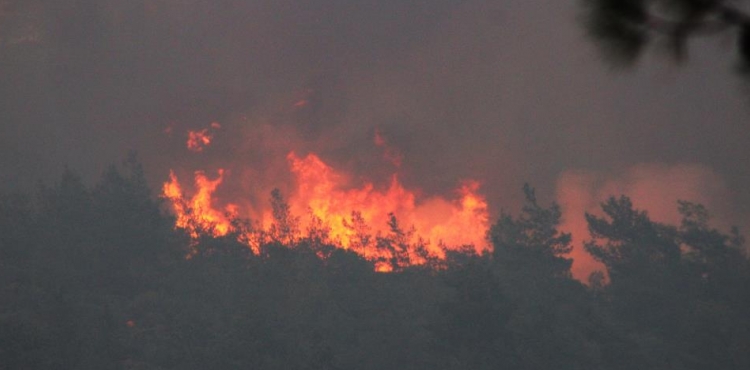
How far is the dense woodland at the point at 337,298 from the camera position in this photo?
41562mm

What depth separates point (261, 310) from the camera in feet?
157

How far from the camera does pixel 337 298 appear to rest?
169 feet

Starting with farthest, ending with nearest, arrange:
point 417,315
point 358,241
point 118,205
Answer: point 358,241
point 118,205
point 417,315

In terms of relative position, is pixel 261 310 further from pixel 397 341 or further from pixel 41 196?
pixel 41 196

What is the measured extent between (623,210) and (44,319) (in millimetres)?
40507

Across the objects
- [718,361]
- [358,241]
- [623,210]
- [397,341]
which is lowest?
[718,361]

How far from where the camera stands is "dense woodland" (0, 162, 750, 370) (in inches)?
1636

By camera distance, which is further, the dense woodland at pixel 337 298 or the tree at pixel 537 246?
the tree at pixel 537 246

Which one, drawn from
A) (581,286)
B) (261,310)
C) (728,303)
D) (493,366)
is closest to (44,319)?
(261,310)

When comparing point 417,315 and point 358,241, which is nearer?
point 417,315

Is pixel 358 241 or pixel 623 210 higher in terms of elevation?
pixel 358 241

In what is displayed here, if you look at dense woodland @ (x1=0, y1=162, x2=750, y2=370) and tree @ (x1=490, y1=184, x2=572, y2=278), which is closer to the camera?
dense woodland @ (x1=0, y1=162, x2=750, y2=370)

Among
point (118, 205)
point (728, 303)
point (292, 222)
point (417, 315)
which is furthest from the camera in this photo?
point (292, 222)

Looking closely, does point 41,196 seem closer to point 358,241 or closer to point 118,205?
point 118,205
